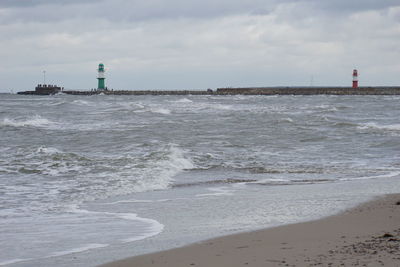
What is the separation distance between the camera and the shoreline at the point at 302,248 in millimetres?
5516

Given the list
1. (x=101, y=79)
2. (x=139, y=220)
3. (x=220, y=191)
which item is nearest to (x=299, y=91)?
(x=101, y=79)

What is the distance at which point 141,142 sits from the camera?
21.2 meters

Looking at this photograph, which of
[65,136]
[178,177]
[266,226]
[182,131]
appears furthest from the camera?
[182,131]

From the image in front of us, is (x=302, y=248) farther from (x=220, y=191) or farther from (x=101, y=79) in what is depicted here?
(x=101, y=79)

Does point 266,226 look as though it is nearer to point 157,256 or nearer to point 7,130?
point 157,256

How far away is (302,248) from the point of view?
20.1 feet

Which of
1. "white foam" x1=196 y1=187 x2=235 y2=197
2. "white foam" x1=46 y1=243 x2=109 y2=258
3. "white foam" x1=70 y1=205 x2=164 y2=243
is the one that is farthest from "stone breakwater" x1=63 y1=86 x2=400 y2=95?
"white foam" x1=46 y1=243 x2=109 y2=258

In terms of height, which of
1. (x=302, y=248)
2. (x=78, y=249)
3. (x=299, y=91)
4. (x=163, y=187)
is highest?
(x=299, y=91)

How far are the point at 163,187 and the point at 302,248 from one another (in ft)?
19.4

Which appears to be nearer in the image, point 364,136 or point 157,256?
point 157,256

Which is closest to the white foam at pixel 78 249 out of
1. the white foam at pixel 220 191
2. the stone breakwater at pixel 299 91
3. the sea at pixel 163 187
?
the sea at pixel 163 187

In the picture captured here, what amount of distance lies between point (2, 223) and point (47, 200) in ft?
6.37

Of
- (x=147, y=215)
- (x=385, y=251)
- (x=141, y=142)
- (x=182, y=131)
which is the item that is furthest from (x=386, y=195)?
(x=182, y=131)

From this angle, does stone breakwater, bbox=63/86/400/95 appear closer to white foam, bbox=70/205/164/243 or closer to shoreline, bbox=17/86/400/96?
shoreline, bbox=17/86/400/96
